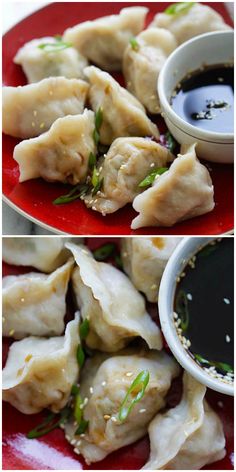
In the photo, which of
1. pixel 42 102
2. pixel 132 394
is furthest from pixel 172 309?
pixel 42 102

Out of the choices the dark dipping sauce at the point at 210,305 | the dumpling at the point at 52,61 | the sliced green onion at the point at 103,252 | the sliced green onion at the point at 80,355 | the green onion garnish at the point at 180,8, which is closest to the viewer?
the dark dipping sauce at the point at 210,305

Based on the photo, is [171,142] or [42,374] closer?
[42,374]

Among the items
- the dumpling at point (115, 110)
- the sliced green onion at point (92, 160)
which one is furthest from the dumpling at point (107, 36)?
the sliced green onion at point (92, 160)

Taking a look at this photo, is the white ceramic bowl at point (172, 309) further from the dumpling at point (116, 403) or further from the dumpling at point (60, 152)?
the dumpling at point (60, 152)

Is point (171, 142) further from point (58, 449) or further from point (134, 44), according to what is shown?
point (58, 449)

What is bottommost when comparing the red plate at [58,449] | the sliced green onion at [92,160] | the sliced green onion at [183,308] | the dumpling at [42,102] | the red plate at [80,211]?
the red plate at [58,449]
